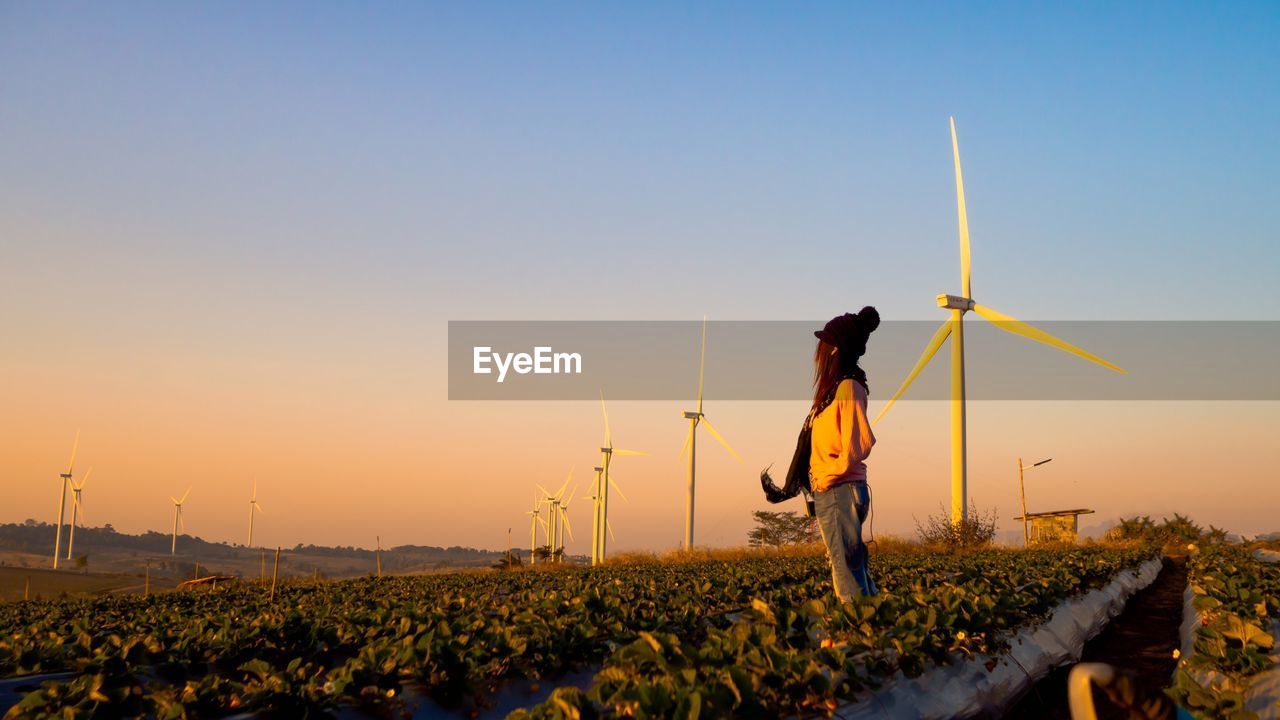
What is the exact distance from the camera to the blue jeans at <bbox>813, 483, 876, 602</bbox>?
7.95 meters

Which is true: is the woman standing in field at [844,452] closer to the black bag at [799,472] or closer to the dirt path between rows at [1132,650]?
the black bag at [799,472]

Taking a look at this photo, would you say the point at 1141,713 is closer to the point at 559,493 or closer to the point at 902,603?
the point at 902,603

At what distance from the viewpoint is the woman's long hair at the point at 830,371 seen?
26.9 feet

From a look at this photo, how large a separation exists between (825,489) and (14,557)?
6523 inches

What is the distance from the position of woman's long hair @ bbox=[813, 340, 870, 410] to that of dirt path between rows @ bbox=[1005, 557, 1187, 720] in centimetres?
293

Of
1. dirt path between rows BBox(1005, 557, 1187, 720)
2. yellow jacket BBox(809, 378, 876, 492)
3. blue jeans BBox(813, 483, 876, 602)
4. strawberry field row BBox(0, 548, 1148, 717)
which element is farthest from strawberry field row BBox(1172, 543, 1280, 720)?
yellow jacket BBox(809, 378, 876, 492)

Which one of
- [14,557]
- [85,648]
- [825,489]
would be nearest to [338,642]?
[85,648]

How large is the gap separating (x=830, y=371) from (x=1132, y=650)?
5.68m

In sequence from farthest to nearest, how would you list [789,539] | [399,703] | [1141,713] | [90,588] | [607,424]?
[789,539] → [90,588] → [607,424] → [399,703] → [1141,713]

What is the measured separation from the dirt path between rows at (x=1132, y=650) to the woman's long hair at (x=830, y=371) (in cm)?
293

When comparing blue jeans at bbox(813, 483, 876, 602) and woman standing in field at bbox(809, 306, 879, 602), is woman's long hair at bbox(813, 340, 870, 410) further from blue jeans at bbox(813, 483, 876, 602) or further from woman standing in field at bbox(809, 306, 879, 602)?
blue jeans at bbox(813, 483, 876, 602)

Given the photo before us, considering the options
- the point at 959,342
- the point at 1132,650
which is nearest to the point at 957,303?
the point at 959,342

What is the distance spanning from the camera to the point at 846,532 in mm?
7977

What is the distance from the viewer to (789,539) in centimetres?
8806
